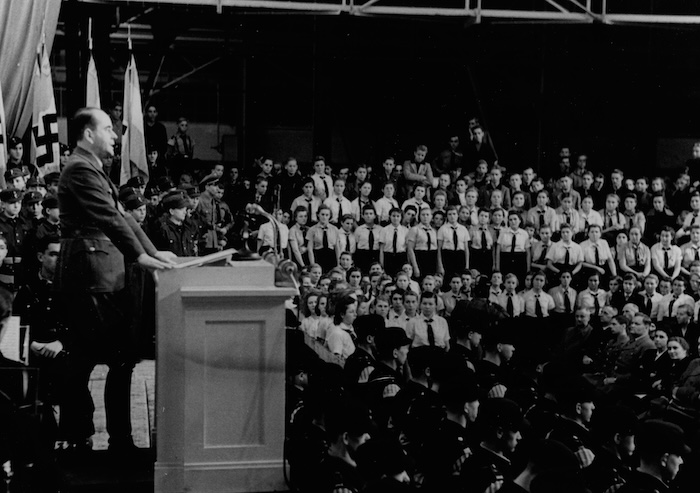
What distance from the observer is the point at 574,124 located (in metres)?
19.1

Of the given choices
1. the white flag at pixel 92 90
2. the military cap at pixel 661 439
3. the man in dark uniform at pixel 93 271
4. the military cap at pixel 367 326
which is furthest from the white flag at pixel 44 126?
the military cap at pixel 661 439

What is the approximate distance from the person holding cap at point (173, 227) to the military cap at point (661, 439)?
5661mm

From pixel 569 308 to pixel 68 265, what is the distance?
30.0 feet

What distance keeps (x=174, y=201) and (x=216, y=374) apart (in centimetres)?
509

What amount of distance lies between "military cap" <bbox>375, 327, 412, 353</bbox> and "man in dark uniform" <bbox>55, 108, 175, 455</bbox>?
108 inches

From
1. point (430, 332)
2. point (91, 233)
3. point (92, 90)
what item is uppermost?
point (92, 90)

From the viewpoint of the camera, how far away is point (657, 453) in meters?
4.84

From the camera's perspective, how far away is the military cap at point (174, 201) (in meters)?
9.68

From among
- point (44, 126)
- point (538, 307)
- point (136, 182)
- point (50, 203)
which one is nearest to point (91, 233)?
point (50, 203)

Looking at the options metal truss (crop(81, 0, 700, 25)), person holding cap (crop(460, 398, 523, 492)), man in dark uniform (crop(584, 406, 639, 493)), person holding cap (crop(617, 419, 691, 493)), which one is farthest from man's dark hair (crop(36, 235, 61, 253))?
metal truss (crop(81, 0, 700, 25))

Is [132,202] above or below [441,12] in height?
below

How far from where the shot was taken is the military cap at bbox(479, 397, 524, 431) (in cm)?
536

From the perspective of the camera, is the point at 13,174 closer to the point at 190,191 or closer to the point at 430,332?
the point at 190,191

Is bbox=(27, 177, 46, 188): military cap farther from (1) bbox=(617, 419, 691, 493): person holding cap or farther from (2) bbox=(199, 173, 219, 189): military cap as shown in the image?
(1) bbox=(617, 419, 691, 493): person holding cap
